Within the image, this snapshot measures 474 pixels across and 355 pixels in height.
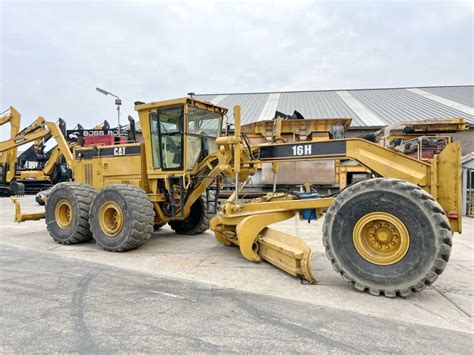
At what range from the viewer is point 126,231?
5.64 metres

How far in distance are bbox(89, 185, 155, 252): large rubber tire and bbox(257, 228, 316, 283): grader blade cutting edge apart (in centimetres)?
200

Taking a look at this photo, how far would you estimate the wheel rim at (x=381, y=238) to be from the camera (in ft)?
11.7

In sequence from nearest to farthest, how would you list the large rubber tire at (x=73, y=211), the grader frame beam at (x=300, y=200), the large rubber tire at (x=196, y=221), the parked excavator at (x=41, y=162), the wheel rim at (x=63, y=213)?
1. the grader frame beam at (x=300, y=200)
2. the large rubber tire at (x=73, y=211)
3. the wheel rim at (x=63, y=213)
4. the large rubber tire at (x=196, y=221)
5. the parked excavator at (x=41, y=162)

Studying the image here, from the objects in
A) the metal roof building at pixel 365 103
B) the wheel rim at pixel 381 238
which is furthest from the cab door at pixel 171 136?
the metal roof building at pixel 365 103

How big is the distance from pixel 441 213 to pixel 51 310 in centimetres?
399

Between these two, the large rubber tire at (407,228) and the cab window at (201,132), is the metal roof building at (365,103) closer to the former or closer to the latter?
the cab window at (201,132)

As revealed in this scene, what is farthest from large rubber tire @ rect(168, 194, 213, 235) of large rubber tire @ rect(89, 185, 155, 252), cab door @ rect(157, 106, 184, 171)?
large rubber tire @ rect(89, 185, 155, 252)

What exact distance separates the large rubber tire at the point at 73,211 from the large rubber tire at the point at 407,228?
15.4 ft

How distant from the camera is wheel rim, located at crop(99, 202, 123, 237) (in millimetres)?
5789

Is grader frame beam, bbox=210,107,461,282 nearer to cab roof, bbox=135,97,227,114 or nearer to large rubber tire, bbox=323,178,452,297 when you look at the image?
large rubber tire, bbox=323,178,452,297

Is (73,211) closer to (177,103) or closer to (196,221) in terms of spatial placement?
(196,221)

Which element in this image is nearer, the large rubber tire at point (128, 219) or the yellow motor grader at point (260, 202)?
the yellow motor grader at point (260, 202)

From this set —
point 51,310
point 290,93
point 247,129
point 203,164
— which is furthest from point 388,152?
point 290,93

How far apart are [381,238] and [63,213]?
6022 mm
